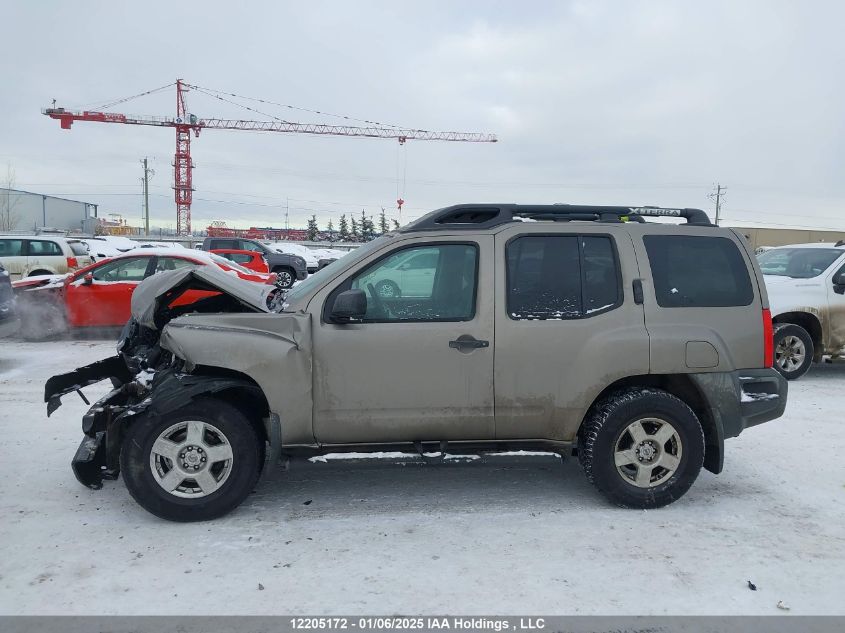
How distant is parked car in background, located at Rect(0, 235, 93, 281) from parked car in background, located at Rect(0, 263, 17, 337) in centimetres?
875

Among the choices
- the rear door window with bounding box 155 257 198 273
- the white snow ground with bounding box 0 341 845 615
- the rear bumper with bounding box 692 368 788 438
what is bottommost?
the white snow ground with bounding box 0 341 845 615

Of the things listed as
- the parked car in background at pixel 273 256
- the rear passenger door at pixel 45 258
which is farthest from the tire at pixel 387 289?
the parked car in background at pixel 273 256

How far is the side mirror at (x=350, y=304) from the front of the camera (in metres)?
3.95

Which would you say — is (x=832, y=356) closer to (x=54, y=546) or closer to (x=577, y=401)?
(x=577, y=401)

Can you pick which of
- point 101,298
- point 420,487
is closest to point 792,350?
point 420,487

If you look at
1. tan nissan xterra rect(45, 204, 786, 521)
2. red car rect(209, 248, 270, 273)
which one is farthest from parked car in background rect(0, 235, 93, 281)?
tan nissan xterra rect(45, 204, 786, 521)

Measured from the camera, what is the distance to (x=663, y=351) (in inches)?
166

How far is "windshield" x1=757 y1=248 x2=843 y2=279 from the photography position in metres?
8.88

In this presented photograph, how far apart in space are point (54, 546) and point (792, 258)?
372 inches

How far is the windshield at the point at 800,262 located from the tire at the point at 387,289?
6588mm

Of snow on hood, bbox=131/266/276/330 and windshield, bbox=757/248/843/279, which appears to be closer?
snow on hood, bbox=131/266/276/330

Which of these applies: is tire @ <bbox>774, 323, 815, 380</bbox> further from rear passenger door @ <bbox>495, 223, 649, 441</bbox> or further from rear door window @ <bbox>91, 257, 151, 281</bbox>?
rear door window @ <bbox>91, 257, 151, 281</bbox>

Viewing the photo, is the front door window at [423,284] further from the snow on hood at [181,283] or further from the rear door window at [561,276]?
the snow on hood at [181,283]

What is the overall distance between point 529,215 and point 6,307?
8.13 meters
